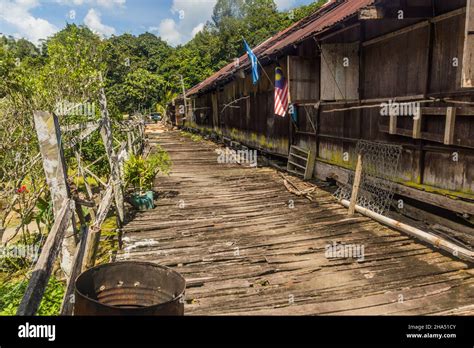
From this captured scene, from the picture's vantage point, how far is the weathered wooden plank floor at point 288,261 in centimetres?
447

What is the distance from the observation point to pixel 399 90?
24.3ft

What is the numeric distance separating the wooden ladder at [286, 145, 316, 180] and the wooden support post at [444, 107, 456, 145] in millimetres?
5332

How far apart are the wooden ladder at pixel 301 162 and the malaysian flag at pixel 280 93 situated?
4.77 feet

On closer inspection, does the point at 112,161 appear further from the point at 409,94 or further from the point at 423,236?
the point at 409,94

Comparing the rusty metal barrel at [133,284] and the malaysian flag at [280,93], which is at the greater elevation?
the malaysian flag at [280,93]

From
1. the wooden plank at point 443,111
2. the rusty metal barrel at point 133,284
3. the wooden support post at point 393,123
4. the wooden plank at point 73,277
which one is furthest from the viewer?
the wooden support post at point 393,123

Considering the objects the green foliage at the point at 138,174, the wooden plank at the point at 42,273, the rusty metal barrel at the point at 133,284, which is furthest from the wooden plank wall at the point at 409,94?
Result: the wooden plank at the point at 42,273

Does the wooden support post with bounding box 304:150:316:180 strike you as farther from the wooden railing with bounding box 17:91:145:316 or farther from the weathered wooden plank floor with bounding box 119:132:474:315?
the wooden railing with bounding box 17:91:145:316

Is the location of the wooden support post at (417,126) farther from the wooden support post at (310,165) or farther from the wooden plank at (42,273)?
the wooden plank at (42,273)

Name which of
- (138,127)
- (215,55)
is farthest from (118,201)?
(215,55)

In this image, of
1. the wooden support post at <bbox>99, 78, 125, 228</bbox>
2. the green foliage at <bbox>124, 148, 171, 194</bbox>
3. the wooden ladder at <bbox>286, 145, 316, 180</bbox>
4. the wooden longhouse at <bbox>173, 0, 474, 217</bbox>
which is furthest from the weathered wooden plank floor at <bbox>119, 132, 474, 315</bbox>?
the wooden ladder at <bbox>286, 145, 316, 180</bbox>

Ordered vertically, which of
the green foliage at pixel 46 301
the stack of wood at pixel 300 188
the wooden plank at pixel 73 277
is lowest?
the green foliage at pixel 46 301

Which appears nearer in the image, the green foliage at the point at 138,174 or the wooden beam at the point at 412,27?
the wooden beam at the point at 412,27

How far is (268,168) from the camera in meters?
14.2
